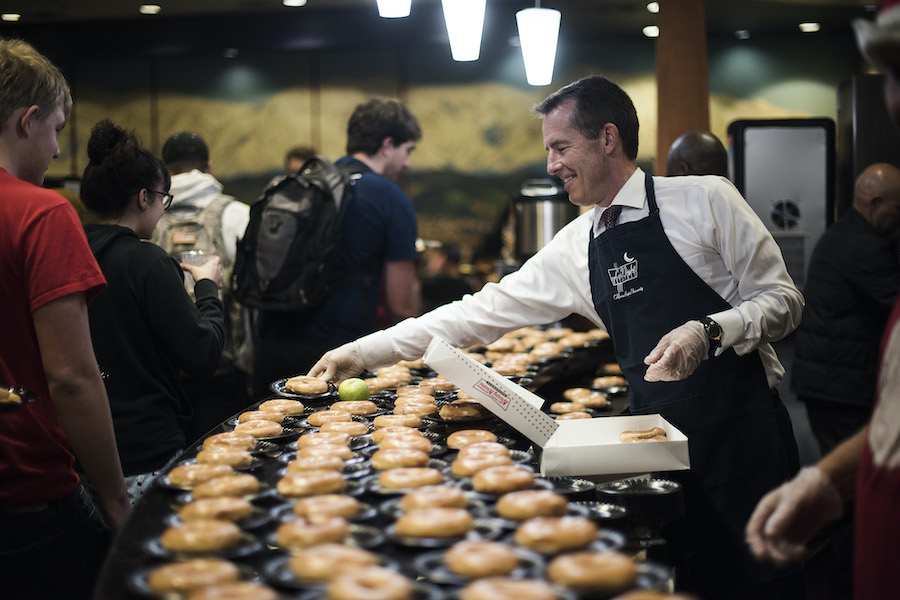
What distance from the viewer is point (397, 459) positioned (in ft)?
5.57

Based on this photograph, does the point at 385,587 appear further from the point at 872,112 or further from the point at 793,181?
the point at 872,112

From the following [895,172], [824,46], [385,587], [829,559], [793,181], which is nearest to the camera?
[385,587]

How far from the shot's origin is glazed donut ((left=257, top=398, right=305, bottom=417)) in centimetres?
225

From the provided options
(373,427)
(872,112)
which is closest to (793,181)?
(872,112)

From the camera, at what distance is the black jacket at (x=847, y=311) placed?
393cm

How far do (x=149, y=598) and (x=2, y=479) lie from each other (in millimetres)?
833

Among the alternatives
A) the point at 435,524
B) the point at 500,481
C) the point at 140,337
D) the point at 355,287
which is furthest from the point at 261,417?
the point at 355,287

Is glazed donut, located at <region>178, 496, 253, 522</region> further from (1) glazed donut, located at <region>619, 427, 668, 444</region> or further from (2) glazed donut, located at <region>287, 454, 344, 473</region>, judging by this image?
(1) glazed donut, located at <region>619, 427, 668, 444</region>

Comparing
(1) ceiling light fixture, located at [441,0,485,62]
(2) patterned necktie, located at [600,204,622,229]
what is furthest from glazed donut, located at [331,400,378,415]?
(1) ceiling light fixture, located at [441,0,485,62]

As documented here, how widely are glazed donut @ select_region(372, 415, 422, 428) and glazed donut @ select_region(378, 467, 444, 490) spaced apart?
17.2 inches

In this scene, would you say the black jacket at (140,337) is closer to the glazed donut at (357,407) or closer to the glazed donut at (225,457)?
the glazed donut at (357,407)

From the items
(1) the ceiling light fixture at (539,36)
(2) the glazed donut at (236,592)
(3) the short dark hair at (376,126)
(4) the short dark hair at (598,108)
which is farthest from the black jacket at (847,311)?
(2) the glazed donut at (236,592)

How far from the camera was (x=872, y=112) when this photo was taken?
698cm

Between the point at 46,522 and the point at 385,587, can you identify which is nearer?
the point at 385,587
